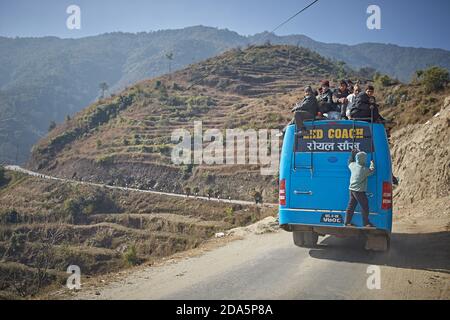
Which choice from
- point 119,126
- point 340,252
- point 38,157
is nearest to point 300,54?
point 119,126

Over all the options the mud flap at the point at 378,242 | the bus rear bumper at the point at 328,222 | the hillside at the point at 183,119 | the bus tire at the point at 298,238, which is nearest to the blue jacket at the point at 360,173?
the bus rear bumper at the point at 328,222

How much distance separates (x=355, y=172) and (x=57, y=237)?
4164 centimetres

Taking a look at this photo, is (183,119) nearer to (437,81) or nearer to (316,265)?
(437,81)

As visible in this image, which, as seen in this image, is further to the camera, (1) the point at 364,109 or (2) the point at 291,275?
(1) the point at 364,109

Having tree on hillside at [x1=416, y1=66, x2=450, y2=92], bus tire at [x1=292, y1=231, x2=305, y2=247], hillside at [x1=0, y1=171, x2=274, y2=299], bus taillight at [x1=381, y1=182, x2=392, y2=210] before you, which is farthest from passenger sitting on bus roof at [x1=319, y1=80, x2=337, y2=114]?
tree on hillside at [x1=416, y1=66, x2=450, y2=92]

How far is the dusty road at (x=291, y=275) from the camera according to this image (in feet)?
19.4

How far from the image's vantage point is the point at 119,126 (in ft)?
247

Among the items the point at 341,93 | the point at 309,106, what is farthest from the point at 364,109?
the point at 341,93

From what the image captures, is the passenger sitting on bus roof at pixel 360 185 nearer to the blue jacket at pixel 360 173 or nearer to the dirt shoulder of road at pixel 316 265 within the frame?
the blue jacket at pixel 360 173

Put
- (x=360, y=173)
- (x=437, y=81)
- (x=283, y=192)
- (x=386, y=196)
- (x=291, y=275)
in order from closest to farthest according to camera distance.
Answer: (x=291, y=275) < (x=360, y=173) < (x=386, y=196) < (x=283, y=192) < (x=437, y=81)

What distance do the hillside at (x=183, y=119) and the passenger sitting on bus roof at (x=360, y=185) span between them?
34.7 m

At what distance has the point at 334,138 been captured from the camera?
788cm

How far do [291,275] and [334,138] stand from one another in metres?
3.01
